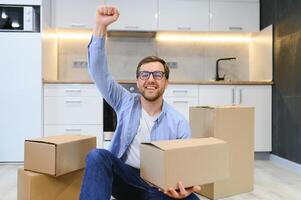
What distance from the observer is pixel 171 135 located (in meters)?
1.49

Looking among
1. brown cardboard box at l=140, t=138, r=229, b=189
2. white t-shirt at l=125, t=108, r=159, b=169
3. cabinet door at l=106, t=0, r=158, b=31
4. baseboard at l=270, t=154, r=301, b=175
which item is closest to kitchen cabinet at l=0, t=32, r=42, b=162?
cabinet door at l=106, t=0, r=158, b=31

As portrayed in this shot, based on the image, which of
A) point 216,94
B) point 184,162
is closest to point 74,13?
point 216,94

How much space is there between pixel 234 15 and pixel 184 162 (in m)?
2.98

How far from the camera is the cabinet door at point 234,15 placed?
12.5ft

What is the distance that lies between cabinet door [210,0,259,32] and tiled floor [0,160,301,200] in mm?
1570

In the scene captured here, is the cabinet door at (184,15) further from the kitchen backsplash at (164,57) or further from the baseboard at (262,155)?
the baseboard at (262,155)

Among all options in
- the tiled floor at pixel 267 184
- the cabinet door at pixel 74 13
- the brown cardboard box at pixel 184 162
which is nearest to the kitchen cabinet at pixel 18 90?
the tiled floor at pixel 267 184

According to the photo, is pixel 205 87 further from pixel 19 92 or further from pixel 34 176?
pixel 34 176

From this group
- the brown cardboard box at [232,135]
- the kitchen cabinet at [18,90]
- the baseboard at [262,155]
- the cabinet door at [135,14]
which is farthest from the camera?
the cabinet door at [135,14]

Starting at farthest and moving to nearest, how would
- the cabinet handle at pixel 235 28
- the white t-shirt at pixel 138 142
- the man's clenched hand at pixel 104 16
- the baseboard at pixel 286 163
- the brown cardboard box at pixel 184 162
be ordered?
the cabinet handle at pixel 235 28 → the baseboard at pixel 286 163 → the white t-shirt at pixel 138 142 → the man's clenched hand at pixel 104 16 → the brown cardboard box at pixel 184 162

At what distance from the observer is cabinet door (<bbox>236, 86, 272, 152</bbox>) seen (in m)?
3.52

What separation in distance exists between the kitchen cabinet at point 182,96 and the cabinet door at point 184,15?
2.41ft

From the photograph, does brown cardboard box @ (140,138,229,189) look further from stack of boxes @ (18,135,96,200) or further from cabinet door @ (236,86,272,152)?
cabinet door @ (236,86,272,152)

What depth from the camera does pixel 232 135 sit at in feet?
7.32
